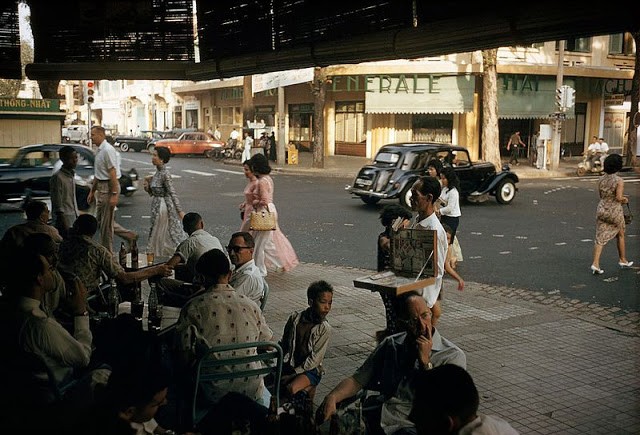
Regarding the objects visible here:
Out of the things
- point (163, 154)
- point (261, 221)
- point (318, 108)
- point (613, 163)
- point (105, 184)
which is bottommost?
point (261, 221)

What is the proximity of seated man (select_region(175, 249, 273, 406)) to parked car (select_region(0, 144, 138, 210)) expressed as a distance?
12.0m

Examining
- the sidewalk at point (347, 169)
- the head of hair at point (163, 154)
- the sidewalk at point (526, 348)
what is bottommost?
the sidewalk at point (526, 348)

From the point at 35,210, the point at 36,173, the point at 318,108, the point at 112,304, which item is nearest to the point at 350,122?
the point at 318,108

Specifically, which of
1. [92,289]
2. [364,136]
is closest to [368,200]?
[92,289]

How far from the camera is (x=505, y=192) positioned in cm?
1825

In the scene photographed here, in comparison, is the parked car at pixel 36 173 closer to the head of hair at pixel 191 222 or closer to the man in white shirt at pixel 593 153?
the head of hair at pixel 191 222

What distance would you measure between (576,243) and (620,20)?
34.2 ft

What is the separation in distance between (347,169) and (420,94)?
6.24 metres

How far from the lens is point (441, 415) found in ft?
8.46

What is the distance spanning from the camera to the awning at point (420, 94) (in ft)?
107

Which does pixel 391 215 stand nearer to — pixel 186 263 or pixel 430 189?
pixel 430 189

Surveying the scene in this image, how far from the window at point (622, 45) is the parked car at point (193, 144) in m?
22.2

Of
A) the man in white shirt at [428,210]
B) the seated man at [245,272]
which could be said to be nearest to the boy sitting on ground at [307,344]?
the seated man at [245,272]

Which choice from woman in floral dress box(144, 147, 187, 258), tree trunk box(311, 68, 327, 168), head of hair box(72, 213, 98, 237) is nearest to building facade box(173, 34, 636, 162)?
tree trunk box(311, 68, 327, 168)
